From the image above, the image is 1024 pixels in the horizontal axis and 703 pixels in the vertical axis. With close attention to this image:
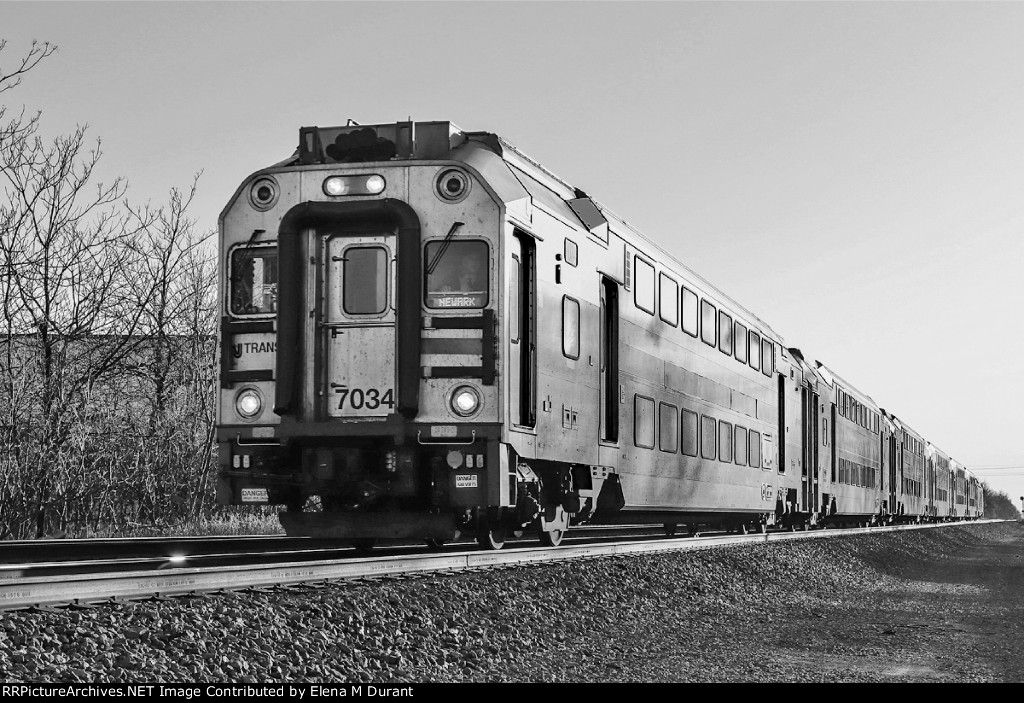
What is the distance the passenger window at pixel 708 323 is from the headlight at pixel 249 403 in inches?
316

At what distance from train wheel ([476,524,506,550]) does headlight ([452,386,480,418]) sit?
172cm

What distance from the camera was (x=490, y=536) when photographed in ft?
37.8

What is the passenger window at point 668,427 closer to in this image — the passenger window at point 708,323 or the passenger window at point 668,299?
the passenger window at point 668,299

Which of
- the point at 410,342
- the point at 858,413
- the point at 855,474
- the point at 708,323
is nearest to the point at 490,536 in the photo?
the point at 410,342

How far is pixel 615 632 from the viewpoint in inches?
396

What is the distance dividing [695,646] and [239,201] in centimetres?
568

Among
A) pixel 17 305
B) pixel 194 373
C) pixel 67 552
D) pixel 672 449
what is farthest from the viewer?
pixel 194 373

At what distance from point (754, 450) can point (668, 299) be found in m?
5.56

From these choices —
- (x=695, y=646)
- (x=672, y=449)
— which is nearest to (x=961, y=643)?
(x=695, y=646)

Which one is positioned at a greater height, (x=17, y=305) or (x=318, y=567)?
(x=17, y=305)

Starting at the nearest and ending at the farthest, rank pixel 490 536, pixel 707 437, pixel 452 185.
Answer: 1. pixel 452 185
2. pixel 490 536
3. pixel 707 437

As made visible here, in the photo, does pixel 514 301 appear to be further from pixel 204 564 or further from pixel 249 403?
pixel 204 564

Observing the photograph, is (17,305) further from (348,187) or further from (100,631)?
(100,631)

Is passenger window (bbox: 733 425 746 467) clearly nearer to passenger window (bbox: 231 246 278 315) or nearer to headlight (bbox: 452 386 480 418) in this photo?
headlight (bbox: 452 386 480 418)
